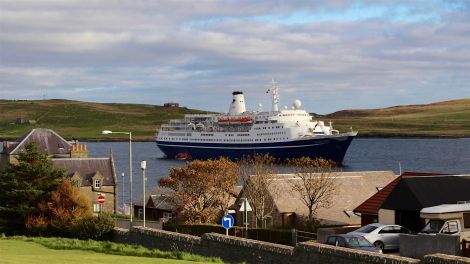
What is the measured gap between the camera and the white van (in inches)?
1220

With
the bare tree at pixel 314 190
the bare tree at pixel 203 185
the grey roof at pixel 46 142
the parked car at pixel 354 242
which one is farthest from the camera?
the grey roof at pixel 46 142

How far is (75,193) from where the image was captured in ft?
135

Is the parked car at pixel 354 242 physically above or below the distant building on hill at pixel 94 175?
below

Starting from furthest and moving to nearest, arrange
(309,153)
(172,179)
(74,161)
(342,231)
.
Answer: (309,153), (74,161), (172,179), (342,231)

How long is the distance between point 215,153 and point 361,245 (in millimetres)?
153086

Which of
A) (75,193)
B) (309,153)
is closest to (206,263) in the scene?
(75,193)

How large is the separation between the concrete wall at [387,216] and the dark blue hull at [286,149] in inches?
4712

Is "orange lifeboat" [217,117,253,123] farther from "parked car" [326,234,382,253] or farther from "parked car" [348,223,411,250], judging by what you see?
"parked car" [326,234,382,253]

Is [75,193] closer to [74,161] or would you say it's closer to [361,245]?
[361,245]

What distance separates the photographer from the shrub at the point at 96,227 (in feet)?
117

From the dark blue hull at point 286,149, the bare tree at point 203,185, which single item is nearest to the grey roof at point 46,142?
the bare tree at point 203,185

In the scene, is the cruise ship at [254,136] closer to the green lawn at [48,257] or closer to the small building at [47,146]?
the small building at [47,146]

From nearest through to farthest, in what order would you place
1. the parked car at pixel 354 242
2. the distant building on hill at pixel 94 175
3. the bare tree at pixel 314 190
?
the parked car at pixel 354 242
the bare tree at pixel 314 190
the distant building on hill at pixel 94 175

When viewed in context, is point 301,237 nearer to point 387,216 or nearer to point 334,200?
point 387,216
